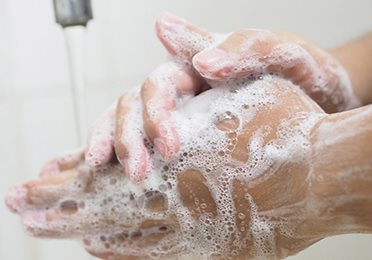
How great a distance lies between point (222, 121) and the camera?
0.66m

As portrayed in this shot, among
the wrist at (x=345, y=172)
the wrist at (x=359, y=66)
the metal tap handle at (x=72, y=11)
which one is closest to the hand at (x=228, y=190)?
the wrist at (x=345, y=172)

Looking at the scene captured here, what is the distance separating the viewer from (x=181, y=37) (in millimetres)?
731

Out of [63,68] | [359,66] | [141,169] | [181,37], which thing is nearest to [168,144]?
[141,169]

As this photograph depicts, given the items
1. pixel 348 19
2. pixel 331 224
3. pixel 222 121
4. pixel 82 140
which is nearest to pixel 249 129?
pixel 222 121

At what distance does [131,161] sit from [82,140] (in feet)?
1.50

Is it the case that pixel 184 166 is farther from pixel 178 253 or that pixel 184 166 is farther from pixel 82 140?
pixel 82 140

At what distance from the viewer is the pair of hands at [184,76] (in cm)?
65

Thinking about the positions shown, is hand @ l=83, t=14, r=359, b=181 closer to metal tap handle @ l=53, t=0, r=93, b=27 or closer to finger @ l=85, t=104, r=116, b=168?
finger @ l=85, t=104, r=116, b=168

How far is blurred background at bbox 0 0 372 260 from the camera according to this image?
1085 millimetres

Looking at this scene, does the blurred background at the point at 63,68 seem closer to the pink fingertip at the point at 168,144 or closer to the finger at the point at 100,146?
the finger at the point at 100,146

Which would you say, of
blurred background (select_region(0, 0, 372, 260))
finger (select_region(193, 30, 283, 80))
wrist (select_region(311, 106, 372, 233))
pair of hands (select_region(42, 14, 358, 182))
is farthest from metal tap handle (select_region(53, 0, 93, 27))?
wrist (select_region(311, 106, 372, 233))

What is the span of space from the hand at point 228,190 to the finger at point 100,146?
0.02m

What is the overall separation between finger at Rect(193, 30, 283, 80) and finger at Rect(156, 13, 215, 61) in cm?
6

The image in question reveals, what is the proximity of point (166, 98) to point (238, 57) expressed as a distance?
0.11 meters
